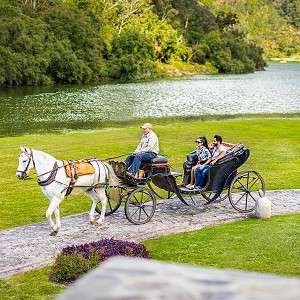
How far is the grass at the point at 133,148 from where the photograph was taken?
1588 centimetres

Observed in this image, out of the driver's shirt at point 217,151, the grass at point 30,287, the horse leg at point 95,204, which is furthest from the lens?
the driver's shirt at point 217,151

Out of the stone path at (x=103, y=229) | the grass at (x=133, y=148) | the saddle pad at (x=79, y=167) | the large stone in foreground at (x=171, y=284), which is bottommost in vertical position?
the grass at (x=133, y=148)

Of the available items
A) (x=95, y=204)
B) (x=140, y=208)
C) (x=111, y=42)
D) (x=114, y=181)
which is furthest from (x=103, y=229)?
(x=111, y=42)

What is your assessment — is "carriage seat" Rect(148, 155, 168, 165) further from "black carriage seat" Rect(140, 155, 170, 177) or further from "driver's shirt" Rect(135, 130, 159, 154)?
"driver's shirt" Rect(135, 130, 159, 154)

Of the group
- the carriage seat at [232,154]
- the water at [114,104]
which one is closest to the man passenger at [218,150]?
the carriage seat at [232,154]

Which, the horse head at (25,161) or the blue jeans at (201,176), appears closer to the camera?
the horse head at (25,161)

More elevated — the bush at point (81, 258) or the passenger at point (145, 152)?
the passenger at point (145, 152)

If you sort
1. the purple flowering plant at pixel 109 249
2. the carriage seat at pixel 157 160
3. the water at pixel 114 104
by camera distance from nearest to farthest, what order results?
the purple flowering plant at pixel 109 249, the carriage seat at pixel 157 160, the water at pixel 114 104

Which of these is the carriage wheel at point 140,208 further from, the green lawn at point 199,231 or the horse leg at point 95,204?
the green lawn at point 199,231

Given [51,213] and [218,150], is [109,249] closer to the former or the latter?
[51,213]

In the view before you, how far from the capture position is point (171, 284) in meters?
1.68

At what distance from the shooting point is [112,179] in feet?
43.3

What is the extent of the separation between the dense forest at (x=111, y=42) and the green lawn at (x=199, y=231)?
50.0 metres

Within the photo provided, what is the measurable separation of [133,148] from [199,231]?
13214mm
